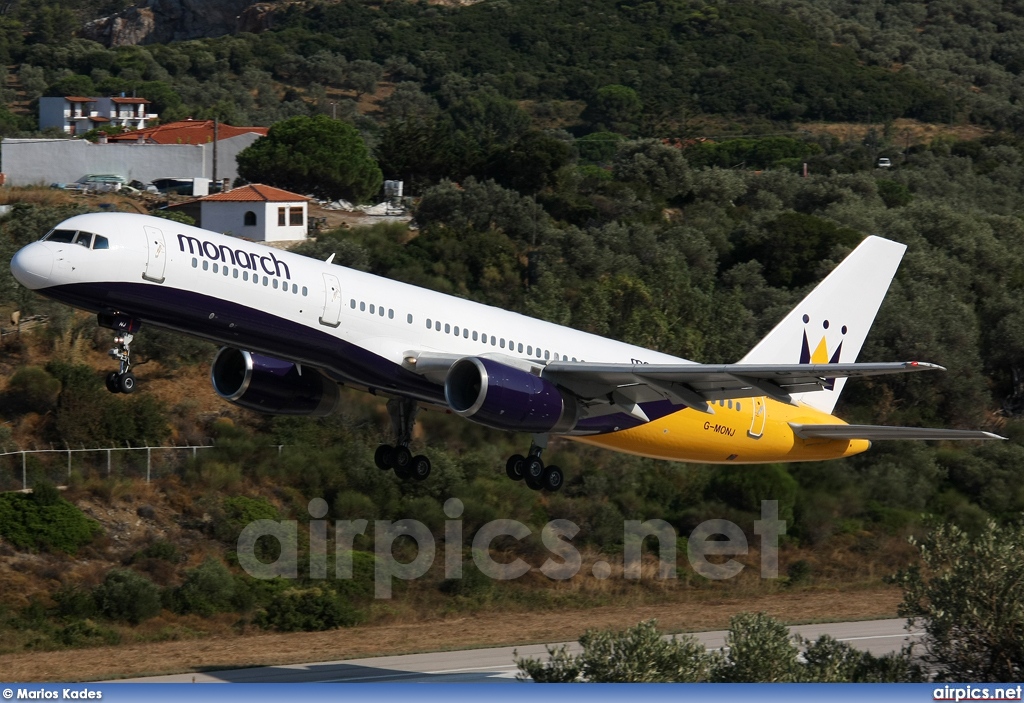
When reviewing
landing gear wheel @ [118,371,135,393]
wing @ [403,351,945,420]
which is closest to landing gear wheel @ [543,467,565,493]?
wing @ [403,351,945,420]

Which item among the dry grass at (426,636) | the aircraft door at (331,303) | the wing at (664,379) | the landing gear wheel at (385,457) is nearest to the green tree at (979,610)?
the wing at (664,379)

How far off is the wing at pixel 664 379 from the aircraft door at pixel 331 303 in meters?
2.08

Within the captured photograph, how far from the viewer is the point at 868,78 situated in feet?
548

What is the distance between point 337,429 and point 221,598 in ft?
34.0

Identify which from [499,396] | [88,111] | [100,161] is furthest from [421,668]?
[88,111]

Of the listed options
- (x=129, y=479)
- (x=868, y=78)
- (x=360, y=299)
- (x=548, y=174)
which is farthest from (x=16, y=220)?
(x=868, y=78)

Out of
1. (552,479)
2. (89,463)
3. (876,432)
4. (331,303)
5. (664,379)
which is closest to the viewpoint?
(331,303)

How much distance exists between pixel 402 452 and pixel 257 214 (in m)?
44.7

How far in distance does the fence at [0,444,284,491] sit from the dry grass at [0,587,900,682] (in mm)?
8942

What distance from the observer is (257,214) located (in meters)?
77.7

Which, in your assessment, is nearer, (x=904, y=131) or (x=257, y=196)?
(x=257, y=196)

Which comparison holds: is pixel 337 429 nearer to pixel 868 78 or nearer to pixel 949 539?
pixel 949 539

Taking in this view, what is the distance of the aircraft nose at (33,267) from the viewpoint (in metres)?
27.9

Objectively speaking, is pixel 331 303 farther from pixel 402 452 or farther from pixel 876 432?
pixel 876 432
